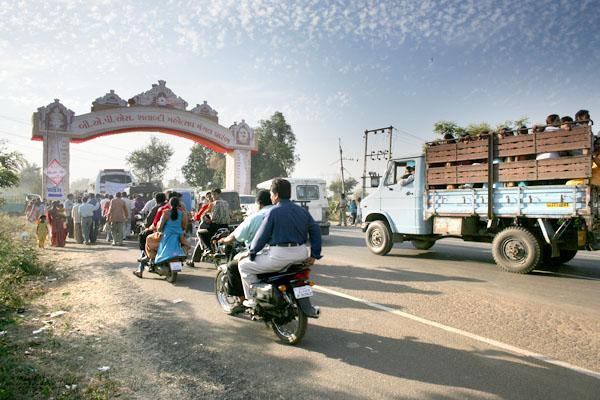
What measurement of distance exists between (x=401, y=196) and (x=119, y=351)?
300 inches

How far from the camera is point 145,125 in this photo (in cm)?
2302

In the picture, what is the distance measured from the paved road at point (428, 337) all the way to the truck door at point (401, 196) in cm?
232

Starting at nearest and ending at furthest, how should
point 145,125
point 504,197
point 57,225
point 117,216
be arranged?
point 504,197
point 57,225
point 117,216
point 145,125

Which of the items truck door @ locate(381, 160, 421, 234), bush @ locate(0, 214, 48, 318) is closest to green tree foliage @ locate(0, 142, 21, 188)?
bush @ locate(0, 214, 48, 318)

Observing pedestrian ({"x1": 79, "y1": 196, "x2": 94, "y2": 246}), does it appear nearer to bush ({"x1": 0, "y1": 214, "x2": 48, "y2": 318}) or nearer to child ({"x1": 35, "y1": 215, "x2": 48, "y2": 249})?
child ({"x1": 35, "y1": 215, "x2": 48, "y2": 249})

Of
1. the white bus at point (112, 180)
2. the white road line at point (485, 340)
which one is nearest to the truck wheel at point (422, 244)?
the white road line at point (485, 340)

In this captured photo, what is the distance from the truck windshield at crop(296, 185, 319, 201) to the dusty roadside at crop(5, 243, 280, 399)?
9505mm

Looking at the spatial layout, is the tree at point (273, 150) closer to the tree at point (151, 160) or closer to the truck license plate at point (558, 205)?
the tree at point (151, 160)

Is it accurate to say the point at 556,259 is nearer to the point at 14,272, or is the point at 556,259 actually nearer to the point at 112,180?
the point at 14,272

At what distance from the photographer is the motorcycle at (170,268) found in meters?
7.24

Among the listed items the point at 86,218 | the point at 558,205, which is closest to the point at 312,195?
the point at 86,218

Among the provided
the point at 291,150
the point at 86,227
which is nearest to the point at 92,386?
the point at 86,227

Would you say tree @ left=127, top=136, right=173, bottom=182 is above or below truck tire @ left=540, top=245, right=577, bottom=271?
above

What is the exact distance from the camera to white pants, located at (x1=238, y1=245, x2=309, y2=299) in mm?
4195
